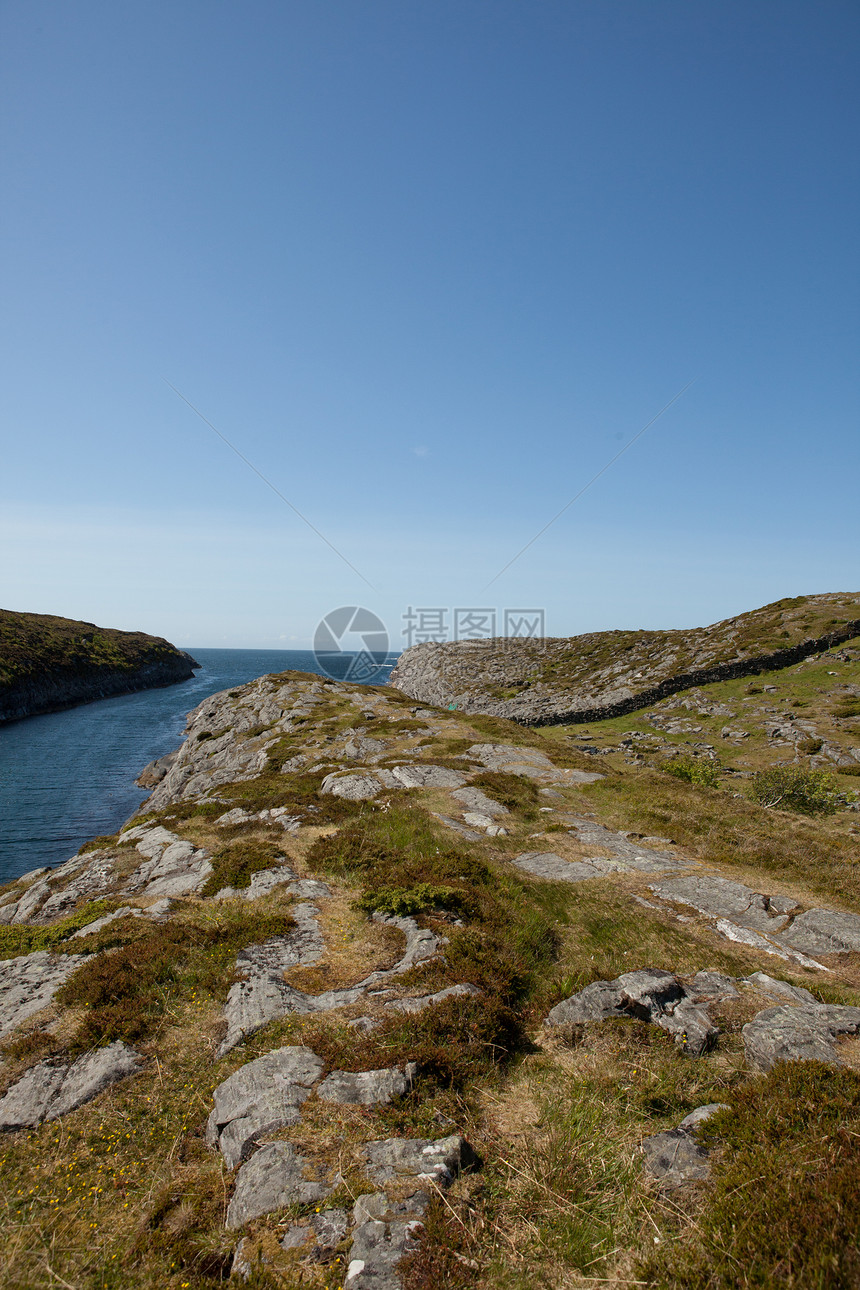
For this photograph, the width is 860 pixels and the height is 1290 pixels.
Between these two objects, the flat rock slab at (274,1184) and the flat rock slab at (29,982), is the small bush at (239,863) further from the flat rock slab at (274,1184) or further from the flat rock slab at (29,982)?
the flat rock slab at (274,1184)

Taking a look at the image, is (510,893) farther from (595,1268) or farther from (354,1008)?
(595,1268)

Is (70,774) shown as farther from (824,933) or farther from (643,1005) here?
(824,933)

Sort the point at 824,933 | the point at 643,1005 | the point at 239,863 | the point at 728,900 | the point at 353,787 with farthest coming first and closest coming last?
the point at 353,787
the point at 239,863
the point at 728,900
the point at 824,933
the point at 643,1005

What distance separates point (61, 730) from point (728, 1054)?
97405 mm

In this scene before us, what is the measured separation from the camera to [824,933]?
12852 mm

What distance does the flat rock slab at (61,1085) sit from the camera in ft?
26.6

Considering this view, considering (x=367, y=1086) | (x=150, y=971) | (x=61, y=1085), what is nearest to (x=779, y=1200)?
(x=367, y=1086)

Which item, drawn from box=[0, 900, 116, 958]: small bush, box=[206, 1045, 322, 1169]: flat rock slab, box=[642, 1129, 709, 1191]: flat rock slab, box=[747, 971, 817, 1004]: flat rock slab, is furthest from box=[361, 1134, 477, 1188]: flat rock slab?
box=[0, 900, 116, 958]: small bush

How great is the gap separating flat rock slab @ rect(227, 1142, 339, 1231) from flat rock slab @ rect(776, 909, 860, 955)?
11494 mm

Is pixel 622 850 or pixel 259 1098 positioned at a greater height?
pixel 622 850

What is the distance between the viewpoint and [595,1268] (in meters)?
5.30

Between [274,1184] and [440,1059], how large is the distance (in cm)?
286

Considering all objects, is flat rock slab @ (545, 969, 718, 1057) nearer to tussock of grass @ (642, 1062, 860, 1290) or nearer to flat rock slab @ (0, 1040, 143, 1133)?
tussock of grass @ (642, 1062, 860, 1290)

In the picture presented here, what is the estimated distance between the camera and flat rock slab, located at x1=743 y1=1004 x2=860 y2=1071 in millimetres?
8031
